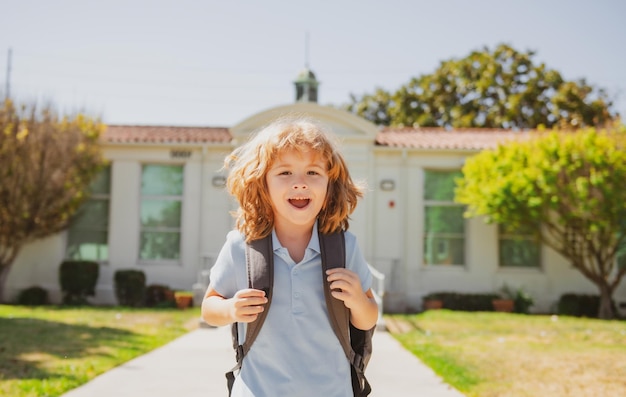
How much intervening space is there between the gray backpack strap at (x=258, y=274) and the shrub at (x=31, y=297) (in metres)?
12.2

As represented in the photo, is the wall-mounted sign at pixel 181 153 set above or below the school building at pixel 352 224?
above

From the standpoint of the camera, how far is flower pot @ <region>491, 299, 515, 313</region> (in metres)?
12.9

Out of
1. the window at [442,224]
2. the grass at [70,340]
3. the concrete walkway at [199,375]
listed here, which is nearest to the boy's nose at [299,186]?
the concrete walkway at [199,375]

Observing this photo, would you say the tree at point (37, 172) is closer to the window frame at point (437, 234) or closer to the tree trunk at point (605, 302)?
the window frame at point (437, 234)

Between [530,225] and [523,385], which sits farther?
[530,225]

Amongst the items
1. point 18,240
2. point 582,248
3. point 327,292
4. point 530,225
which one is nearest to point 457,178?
point 530,225

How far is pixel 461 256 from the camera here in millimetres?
13898

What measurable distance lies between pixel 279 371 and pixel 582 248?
1165cm

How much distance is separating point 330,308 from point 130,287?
38.2 feet

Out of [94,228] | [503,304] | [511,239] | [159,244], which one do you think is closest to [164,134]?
[159,244]

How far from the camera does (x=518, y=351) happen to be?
7.79 meters

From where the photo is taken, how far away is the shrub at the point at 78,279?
13.1 meters

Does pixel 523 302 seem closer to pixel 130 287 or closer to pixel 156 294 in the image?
pixel 156 294

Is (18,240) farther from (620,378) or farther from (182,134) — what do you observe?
(620,378)
